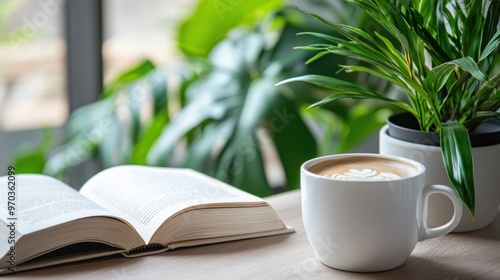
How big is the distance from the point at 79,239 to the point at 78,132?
39.9 inches

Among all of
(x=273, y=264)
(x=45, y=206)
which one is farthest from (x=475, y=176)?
(x=45, y=206)

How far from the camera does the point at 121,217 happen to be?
0.87m

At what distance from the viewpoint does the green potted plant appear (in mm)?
900

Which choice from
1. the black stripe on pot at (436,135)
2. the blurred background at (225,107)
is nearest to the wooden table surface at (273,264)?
the black stripe on pot at (436,135)

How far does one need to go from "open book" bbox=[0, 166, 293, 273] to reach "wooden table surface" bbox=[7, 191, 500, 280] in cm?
1

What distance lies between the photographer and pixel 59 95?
7.69 ft

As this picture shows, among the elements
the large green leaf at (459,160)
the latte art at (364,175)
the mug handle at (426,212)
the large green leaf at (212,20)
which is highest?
the large green leaf at (212,20)

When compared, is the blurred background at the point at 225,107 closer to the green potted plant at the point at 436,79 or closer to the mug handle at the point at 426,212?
the green potted plant at the point at 436,79

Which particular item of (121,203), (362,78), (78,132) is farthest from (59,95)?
(121,203)

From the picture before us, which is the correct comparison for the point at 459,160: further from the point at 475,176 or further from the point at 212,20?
the point at 212,20

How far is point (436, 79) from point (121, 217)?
1.35 feet

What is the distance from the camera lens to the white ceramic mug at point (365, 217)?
81cm

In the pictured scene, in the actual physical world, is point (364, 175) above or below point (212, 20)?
below

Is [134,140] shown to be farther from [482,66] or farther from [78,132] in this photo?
[482,66]
